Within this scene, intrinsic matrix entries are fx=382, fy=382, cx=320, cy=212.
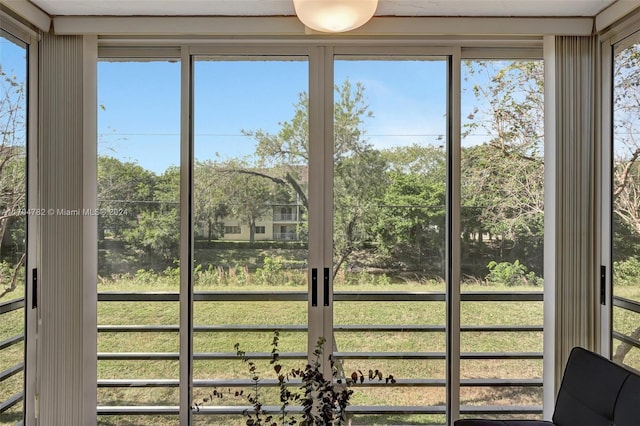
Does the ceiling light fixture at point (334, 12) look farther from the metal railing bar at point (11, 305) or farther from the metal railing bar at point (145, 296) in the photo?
the metal railing bar at point (11, 305)

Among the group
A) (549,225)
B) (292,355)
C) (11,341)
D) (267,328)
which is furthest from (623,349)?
(11,341)

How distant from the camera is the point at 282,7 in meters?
1.91

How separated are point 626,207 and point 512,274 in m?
0.64

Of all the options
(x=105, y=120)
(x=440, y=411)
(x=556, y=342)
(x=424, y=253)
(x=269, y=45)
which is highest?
(x=269, y=45)

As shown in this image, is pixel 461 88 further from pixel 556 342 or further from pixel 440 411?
pixel 440 411

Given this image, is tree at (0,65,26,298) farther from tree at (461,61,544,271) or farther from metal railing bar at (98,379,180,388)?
tree at (461,61,544,271)

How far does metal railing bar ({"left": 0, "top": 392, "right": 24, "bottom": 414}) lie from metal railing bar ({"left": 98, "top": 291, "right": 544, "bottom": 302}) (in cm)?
57

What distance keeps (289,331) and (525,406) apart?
A: 1.44 m

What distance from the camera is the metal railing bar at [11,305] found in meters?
Answer: 1.87

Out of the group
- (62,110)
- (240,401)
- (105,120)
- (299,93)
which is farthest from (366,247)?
(62,110)

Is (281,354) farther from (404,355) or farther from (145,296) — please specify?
(145,296)

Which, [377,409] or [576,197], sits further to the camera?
[377,409]

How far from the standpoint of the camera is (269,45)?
6.95 feet

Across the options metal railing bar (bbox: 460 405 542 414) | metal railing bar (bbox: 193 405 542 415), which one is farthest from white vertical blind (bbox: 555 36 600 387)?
metal railing bar (bbox: 193 405 542 415)
